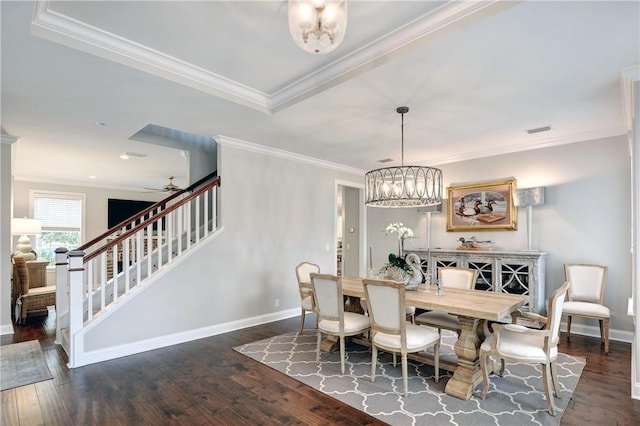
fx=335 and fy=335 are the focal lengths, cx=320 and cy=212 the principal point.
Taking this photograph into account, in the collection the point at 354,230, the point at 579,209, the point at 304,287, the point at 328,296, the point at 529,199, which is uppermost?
the point at 529,199

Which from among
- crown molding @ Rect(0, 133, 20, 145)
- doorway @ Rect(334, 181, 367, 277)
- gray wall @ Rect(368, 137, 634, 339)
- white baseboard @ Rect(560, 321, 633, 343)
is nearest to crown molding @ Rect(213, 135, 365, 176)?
doorway @ Rect(334, 181, 367, 277)

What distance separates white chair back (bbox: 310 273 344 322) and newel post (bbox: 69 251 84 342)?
94.3 inches

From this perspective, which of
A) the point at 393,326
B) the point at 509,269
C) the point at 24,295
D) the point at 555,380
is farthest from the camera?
the point at 24,295

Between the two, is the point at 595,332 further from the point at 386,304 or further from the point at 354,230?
the point at 354,230

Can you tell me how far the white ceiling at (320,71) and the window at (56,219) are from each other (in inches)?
161

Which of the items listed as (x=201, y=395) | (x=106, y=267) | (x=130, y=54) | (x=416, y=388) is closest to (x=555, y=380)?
(x=416, y=388)

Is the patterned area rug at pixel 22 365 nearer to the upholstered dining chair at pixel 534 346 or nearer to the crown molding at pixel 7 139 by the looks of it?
the crown molding at pixel 7 139

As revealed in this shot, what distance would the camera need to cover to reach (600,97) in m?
3.30

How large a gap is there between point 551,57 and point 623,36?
1.33 feet

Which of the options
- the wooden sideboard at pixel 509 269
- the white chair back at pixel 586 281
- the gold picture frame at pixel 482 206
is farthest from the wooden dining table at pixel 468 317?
the gold picture frame at pixel 482 206

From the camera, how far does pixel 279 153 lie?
5391mm

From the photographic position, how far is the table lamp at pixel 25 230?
5.74 m

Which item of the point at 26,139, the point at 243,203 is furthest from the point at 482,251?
the point at 26,139

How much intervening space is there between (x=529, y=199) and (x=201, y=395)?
478 centimetres
